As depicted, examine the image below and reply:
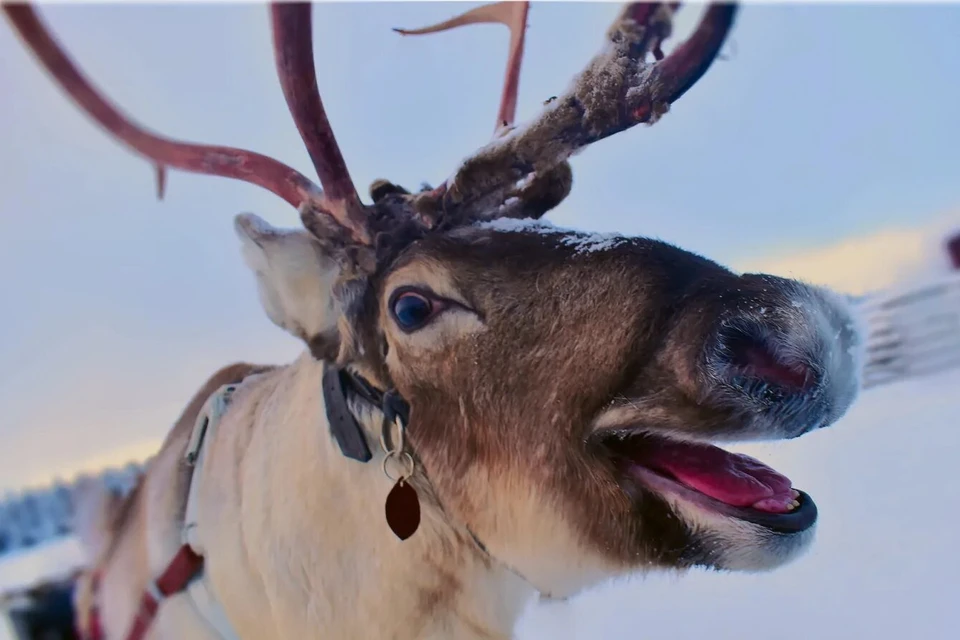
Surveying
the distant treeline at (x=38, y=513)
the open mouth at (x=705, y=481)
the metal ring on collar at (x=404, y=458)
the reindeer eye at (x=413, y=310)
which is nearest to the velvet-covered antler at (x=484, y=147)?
the reindeer eye at (x=413, y=310)

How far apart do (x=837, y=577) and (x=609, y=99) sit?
0.98 m

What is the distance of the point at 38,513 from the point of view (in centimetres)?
111

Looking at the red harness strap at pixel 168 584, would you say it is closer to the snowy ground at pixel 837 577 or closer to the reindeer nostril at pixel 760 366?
the snowy ground at pixel 837 577

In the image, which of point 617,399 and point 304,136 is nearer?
point 617,399

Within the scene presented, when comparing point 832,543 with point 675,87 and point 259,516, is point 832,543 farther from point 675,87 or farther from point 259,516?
point 259,516

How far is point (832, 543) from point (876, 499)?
0.15 metres

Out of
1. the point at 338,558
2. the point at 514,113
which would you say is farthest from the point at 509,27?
the point at 338,558

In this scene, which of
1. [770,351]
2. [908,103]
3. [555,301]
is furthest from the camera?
[908,103]

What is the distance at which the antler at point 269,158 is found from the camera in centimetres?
88

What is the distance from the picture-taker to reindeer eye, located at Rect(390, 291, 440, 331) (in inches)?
34.7

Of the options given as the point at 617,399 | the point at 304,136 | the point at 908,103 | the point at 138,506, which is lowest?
the point at 138,506

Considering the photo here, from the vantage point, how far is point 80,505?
1.16 metres

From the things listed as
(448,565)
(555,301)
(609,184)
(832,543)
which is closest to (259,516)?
(448,565)

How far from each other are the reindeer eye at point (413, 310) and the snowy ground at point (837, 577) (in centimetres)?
55
